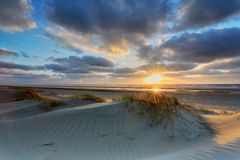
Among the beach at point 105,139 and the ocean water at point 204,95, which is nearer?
the beach at point 105,139

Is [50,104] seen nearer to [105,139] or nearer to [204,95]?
[105,139]

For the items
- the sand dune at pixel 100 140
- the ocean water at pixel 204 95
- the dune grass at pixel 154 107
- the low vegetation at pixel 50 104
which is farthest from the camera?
the ocean water at pixel 204 95

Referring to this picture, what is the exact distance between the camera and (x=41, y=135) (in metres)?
6.38

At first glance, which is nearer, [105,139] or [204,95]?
[105,139]

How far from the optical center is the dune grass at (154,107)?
21.8ft

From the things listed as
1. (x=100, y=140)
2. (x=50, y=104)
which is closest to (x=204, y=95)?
(x=50, y=104)

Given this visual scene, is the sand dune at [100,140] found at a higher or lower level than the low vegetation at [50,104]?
lower

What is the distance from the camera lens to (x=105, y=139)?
5883 millimetres

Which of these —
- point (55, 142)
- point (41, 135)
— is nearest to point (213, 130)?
point (55, 142)

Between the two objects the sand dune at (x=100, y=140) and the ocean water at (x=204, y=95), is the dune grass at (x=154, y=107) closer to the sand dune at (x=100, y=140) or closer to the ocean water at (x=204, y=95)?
the sand dune at (x=100, y=140)

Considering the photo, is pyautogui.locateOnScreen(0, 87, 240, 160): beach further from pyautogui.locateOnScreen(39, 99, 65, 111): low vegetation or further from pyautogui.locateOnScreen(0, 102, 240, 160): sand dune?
pyautogui.locateOnScreen(39, 99, 65, 111): low vegetation

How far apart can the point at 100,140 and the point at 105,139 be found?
157mm

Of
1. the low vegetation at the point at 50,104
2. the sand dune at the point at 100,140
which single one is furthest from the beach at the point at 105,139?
the low vegetation at the point at 50,104

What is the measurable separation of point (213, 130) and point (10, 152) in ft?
21.0
